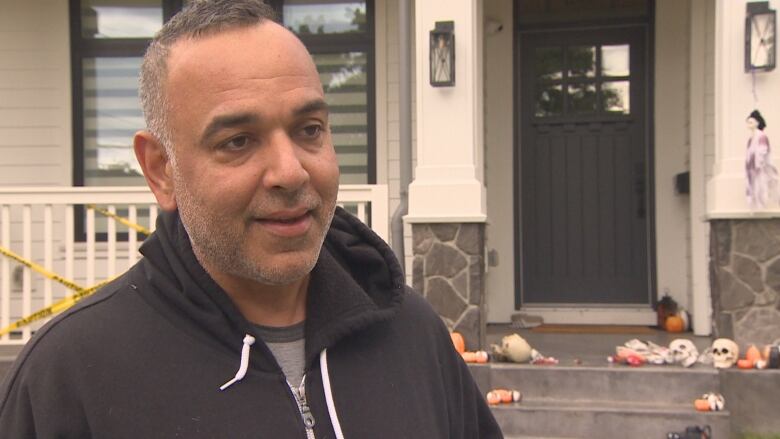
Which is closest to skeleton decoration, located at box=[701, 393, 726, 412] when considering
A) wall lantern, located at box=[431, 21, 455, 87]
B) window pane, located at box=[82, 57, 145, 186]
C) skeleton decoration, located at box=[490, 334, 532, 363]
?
skeleton decoration, located at box=[490, 334, 532, 363]

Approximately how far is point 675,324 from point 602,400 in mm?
1825

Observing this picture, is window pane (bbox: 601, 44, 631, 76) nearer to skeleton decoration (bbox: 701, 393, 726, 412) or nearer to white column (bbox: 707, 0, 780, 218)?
white column (bbox: 707, 0, 780, 218)

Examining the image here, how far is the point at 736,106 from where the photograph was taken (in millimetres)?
4488

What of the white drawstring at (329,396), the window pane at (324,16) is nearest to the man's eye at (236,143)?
the white drawstring at (329,396)

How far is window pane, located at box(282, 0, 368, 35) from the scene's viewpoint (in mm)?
6344

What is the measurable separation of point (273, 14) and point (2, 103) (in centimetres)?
609

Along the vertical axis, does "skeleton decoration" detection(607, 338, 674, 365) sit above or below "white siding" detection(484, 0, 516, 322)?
below

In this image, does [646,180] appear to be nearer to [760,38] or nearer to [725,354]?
[760,38]

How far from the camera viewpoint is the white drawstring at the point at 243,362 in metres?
1.06

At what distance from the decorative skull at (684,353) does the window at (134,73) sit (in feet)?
9.41

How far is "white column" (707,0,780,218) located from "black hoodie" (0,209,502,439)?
374 centimetres

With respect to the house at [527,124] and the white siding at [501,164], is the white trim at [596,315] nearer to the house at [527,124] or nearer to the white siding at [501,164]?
the house at [527,124]

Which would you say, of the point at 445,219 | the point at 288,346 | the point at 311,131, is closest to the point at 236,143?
the point at 311,131

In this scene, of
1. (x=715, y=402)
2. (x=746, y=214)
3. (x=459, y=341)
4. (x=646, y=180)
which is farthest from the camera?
(x=646, y=180)
